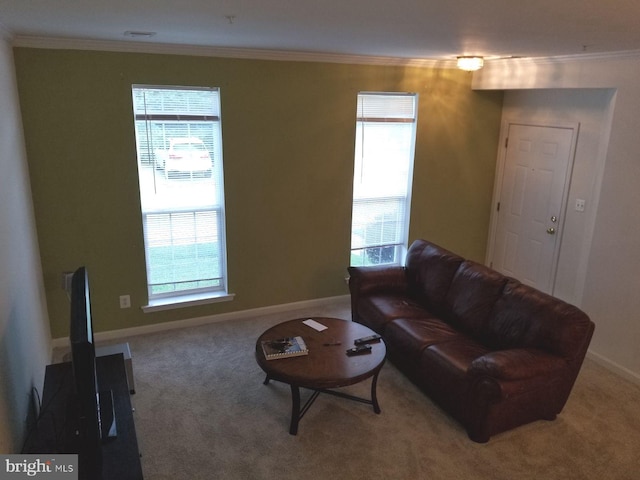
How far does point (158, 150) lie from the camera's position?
12.9ft

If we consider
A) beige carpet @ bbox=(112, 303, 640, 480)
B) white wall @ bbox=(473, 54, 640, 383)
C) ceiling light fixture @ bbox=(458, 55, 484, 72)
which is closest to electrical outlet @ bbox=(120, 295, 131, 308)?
beige carpet @ bbox=(112, 303, 640, 480)

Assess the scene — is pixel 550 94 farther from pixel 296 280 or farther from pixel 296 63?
pixel 296 280

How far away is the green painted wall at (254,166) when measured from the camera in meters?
3.60

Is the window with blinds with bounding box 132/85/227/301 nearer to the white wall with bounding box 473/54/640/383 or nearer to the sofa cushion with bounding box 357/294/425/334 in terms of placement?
the sofa cushion with bounding box 357/294/425/334

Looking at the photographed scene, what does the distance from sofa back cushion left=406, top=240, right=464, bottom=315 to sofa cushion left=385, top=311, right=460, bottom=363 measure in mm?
239

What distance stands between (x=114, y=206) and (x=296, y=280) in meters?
1.81

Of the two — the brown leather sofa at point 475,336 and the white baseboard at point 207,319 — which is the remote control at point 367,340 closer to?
the brown leather sofa at point 475,336

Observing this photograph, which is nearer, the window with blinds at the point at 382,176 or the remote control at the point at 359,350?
the remote control at the point at 359,350

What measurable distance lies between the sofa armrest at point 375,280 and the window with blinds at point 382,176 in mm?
886

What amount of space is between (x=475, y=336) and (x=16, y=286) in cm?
298

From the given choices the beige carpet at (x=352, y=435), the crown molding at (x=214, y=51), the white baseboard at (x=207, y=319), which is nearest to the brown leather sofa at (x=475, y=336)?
the beige carpet at (x=352, y=435)

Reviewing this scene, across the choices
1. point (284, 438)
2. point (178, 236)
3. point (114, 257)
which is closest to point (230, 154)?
point (178, 236)

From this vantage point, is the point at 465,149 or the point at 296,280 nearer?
the point at 296,280

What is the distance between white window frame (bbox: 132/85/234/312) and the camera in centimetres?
386
